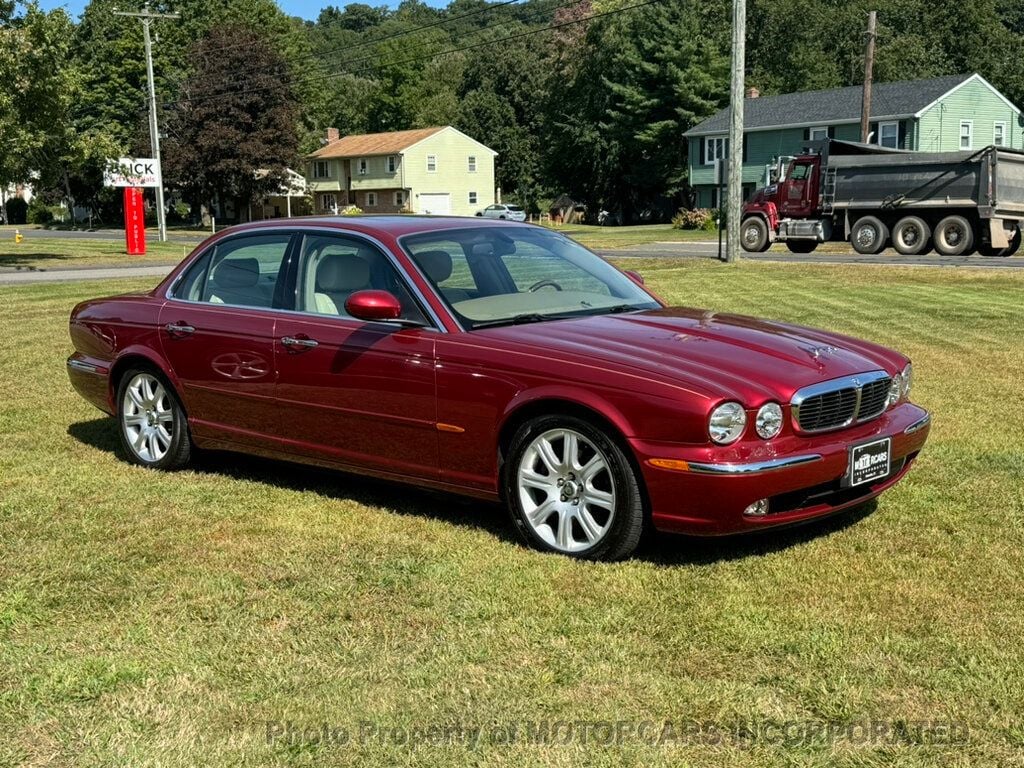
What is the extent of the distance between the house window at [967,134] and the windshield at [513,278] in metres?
51.6

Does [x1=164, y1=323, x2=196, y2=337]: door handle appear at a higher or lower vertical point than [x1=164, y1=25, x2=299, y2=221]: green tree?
lower

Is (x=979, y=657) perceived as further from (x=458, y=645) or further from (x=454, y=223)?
(x=454, y=223)

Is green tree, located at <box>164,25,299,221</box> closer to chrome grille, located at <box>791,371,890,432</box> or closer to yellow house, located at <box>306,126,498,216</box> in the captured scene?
yellow house, located at <box>306,126,498,216</box>

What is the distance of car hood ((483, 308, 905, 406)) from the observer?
4.63 meters

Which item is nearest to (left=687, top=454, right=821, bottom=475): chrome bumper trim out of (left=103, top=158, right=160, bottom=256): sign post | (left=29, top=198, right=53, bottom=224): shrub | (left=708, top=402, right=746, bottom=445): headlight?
(left=708, top=402, right=746, bottom=445): headlight

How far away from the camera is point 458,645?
3.95 meters

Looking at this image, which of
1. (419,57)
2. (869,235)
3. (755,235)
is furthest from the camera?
(419,57)

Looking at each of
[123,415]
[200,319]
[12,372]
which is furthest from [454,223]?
[12,372]

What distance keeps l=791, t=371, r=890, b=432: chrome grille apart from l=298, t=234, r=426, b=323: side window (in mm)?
2082

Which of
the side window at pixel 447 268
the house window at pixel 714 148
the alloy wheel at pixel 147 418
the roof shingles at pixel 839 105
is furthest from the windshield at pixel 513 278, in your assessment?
the house window at pixel 714 148

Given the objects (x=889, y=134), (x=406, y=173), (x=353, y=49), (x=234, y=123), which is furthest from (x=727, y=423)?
(x=353, y=49)

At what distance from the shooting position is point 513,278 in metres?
5.84

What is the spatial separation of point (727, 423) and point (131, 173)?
3463 cm

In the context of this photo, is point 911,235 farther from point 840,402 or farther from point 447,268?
point 840,402
